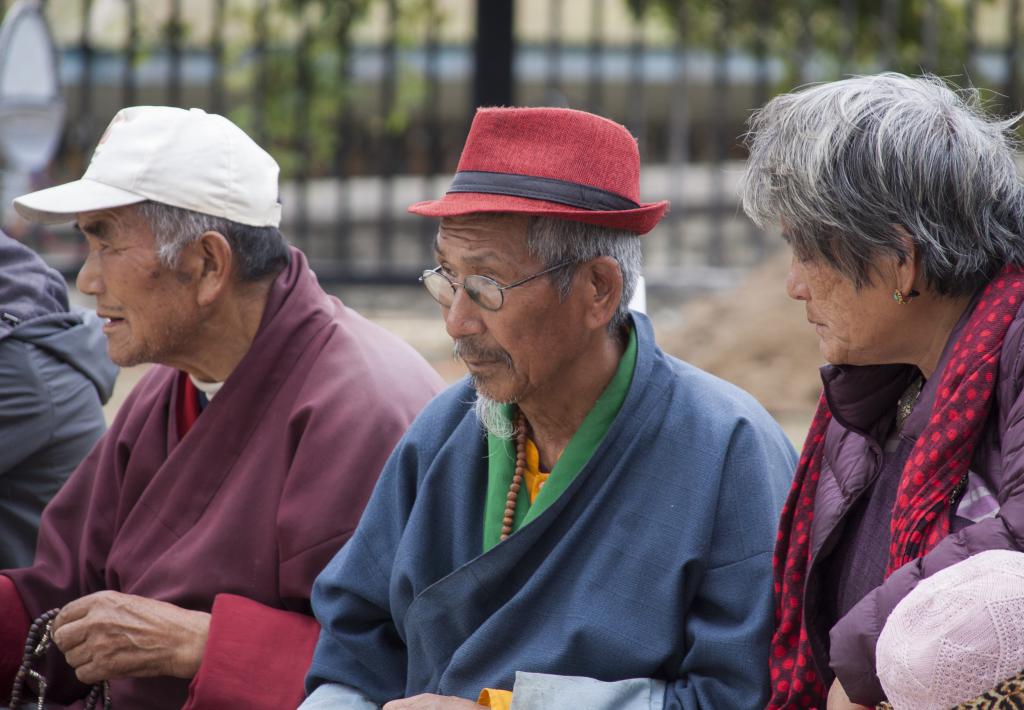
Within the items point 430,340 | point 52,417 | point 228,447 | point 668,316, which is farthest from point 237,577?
point 668,316

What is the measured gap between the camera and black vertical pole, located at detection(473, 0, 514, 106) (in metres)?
8.05

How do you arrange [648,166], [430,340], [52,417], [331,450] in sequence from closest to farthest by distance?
[331,450] → [52,417] → [430,340] → [648,166]

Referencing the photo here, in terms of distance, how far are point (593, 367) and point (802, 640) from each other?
23.5 inches

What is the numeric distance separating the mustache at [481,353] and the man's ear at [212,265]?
2.47 feet

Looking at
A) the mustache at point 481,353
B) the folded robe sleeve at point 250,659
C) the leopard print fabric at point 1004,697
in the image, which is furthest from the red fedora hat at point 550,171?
the leopard print fabric at point 1004,697

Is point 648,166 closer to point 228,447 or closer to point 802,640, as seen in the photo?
point 228,447

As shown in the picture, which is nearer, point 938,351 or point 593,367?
point 938,351

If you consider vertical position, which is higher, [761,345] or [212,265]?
[212,265]

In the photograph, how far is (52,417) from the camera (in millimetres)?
3420

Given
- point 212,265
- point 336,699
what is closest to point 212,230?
point 212,265

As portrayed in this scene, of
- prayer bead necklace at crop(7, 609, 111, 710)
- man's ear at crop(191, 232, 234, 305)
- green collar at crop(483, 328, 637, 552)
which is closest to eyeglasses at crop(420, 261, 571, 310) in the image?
green collar at crop(483, 328, 637, 552)

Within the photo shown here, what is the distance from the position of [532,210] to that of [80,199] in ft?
3.64

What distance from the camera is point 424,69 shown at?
9344 mm

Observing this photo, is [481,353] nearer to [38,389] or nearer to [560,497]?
[560,497]
